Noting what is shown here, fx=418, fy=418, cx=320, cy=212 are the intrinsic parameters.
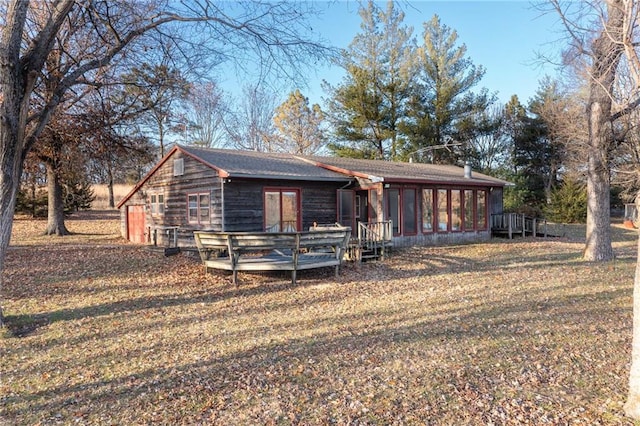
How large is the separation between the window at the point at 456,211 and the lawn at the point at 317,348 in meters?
7.46

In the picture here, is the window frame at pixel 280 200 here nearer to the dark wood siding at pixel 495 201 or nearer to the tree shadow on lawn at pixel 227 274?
the tree shadow on lawn at pixel 227 274

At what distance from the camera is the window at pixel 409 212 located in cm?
1620

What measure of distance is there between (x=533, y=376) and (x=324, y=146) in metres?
30.6

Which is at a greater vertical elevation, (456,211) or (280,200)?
(280,200)

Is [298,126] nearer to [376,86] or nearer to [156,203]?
[376,86]

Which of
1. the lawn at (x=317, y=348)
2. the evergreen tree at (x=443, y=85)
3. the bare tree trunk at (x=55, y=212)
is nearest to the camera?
the lawn at (x=317, y=348)

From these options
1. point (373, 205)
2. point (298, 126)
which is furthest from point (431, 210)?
point (298, 126)

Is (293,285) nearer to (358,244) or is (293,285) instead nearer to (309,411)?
(358,244)

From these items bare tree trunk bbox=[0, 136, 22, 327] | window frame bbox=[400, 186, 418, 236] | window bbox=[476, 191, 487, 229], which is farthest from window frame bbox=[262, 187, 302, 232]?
window bbox=[476, 191, 487, 229]

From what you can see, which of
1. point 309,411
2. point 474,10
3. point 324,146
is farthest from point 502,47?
point 324,146

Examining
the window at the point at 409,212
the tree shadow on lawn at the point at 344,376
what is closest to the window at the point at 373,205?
the window at the point at 409,212

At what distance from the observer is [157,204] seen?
59.3 ft

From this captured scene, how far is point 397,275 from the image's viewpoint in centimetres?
1060

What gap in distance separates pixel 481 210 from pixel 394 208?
5393mm
